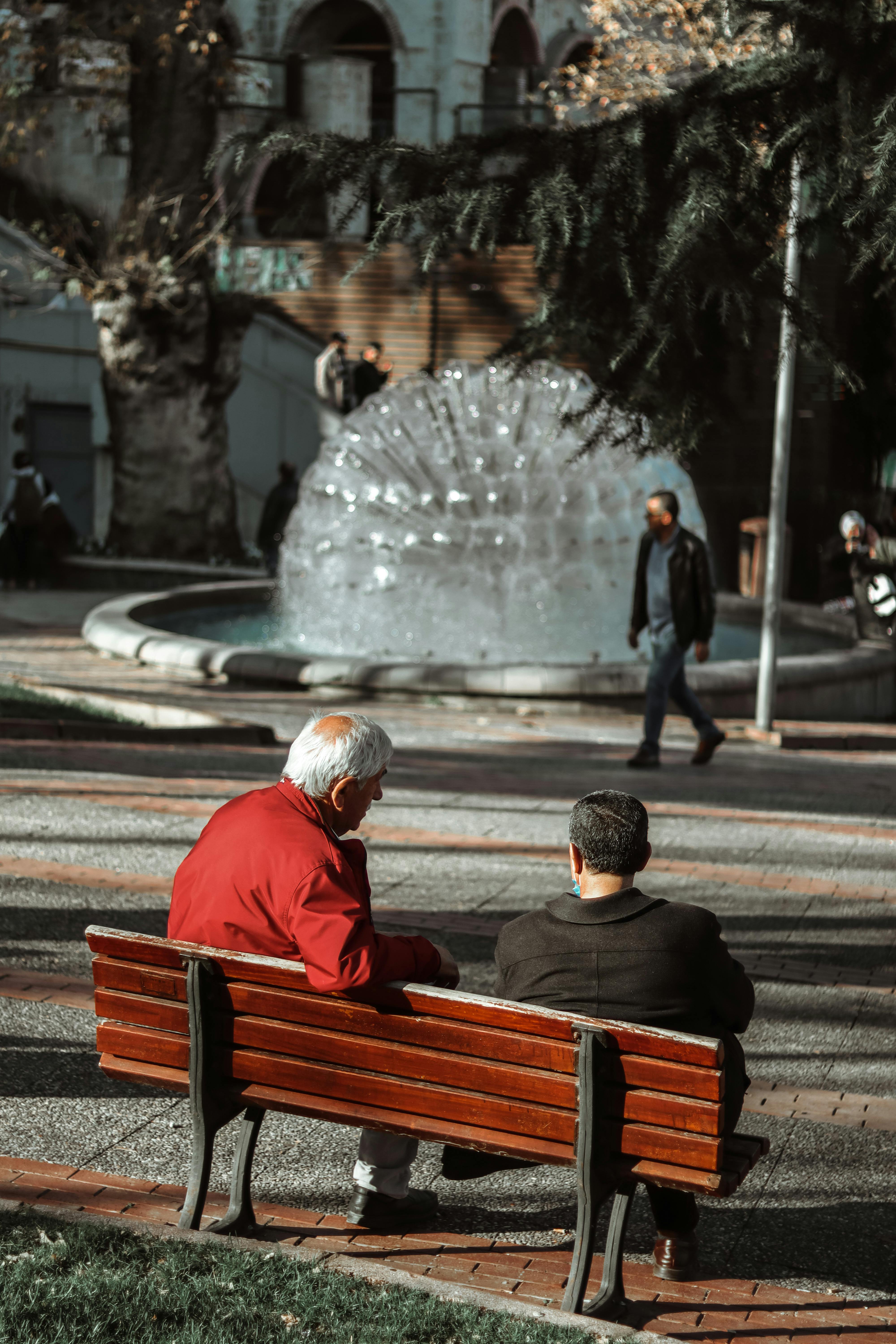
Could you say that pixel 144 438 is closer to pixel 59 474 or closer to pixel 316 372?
pixel 316 372

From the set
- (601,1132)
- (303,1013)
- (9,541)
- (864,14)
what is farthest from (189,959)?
(9,541)

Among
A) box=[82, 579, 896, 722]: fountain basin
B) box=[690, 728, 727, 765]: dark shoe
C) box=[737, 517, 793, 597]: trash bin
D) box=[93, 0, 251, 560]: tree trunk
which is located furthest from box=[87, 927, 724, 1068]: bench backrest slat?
box=[93, 0, 251, 560]: tree trunk

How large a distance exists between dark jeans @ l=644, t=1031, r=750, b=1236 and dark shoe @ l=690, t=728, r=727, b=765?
7.24 metres

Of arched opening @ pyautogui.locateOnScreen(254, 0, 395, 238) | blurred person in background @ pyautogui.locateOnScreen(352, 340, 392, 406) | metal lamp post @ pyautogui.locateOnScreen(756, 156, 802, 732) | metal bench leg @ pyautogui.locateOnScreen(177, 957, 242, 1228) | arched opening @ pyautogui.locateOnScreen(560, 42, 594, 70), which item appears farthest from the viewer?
arched opening @ pyautogui.locateOnScreen(560, 42, 594, 70)

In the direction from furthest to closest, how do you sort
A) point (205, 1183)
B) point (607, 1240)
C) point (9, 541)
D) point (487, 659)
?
1. point (9, 541)
2. point (487, 659)
3. point (205, 1183)
4. point (607, 1240)

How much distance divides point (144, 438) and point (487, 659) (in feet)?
32.4

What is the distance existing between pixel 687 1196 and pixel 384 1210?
730 millimetres

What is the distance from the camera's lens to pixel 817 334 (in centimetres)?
567

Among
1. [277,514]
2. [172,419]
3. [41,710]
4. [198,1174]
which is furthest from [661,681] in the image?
[172,419]

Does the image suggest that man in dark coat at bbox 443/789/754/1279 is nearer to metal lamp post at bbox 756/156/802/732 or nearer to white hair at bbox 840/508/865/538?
metal lamp post at bbox 756/156/802/732

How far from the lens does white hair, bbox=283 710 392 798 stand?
3666 mm

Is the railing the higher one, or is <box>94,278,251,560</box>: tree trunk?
the railing

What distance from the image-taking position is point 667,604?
10258 mm

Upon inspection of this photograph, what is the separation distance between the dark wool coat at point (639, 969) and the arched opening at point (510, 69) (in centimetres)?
2735
